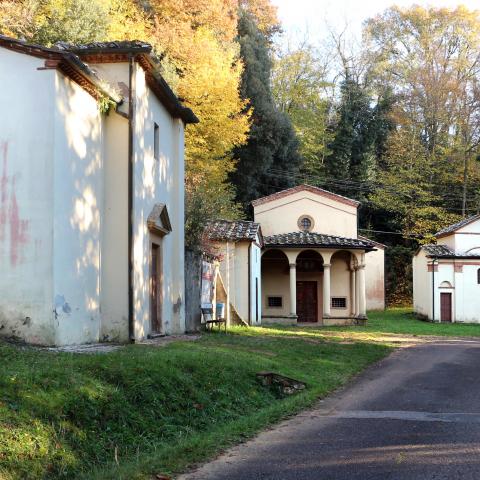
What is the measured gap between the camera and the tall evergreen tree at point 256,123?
38438 mm

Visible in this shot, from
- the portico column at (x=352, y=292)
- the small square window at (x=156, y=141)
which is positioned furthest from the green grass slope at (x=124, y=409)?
the portico column at (x=352, y=292)

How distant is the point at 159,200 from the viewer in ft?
56.6

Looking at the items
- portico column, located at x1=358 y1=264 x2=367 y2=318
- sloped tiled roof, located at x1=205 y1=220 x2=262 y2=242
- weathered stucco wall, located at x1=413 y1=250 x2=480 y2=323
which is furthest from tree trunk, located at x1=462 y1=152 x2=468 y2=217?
sloped tiled roof, located at x1=205 y1=220 x2=262 y2=242

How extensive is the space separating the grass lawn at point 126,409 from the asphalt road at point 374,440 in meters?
0.43

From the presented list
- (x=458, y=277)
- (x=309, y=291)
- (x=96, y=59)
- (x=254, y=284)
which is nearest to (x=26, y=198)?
(x=96, y=59)

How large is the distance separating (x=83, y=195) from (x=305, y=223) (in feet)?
80.5

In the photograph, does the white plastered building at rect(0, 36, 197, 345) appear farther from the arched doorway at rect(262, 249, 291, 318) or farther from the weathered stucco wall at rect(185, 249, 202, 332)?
the arched doorway at rect(262, 249, 291, 318)

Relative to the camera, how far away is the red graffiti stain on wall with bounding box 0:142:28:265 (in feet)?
38.2

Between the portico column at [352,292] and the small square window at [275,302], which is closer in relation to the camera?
the portico column at [352,292]

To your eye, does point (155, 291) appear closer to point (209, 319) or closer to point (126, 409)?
point (209, 319)

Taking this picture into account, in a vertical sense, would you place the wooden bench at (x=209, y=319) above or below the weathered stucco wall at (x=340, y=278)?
below

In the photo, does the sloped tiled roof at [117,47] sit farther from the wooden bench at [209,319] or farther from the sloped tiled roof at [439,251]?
the sloped tiled roof at [439,251]

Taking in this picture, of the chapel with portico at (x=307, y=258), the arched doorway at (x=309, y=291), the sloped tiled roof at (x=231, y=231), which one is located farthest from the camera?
the arched doorway at (x=309, y=291)

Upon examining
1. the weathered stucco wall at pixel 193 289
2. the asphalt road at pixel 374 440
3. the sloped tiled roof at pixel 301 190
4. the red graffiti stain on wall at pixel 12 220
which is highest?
the sloped tiled roof at pixel 301 190
